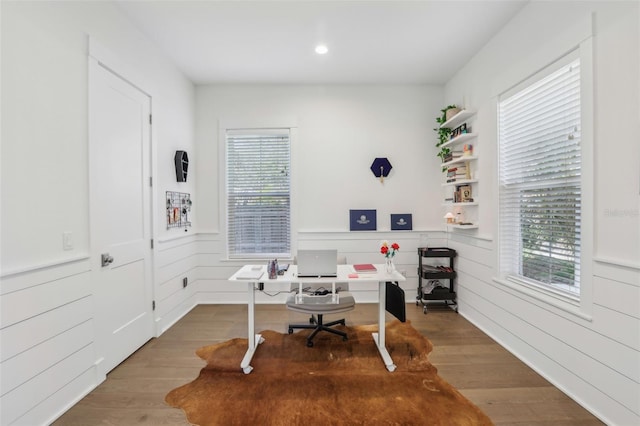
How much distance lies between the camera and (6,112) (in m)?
1.58

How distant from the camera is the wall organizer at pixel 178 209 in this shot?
3291mm

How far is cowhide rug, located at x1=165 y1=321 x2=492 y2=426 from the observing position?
72.5 inches

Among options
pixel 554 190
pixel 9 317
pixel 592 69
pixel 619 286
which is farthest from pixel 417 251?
pixel 9 317

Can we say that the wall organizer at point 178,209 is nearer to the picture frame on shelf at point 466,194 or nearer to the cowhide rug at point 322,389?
the cowhide rug at point 322,389

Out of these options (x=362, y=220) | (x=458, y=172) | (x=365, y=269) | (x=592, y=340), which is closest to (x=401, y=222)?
(x=362, y=220)

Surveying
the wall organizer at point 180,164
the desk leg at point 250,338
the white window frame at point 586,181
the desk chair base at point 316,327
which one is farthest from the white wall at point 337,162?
the white window frame at point 586,181

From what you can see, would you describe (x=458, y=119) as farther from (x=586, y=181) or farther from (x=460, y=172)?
(x=586, y=181)

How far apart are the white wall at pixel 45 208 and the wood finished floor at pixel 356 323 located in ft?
0.88

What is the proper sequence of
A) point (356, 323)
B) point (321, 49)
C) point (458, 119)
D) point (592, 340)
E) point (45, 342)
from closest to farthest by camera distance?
point (45, 342), point (592, 340), point (321, 49), point (356, 323), point (458, 119)

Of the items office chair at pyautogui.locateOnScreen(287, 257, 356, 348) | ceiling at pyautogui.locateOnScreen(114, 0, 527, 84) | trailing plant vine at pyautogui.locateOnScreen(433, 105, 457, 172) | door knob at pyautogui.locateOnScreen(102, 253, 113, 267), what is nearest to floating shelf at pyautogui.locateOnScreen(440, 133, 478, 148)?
trailing plant vine at pyautogui.locateOnScreen(433, 105, 457, 172)

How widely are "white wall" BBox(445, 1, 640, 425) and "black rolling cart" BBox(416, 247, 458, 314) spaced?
43.1 inches

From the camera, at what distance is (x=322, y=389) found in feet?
6.94

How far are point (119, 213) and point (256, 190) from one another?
72.1 inches

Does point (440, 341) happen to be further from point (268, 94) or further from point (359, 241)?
point (268, 94)
